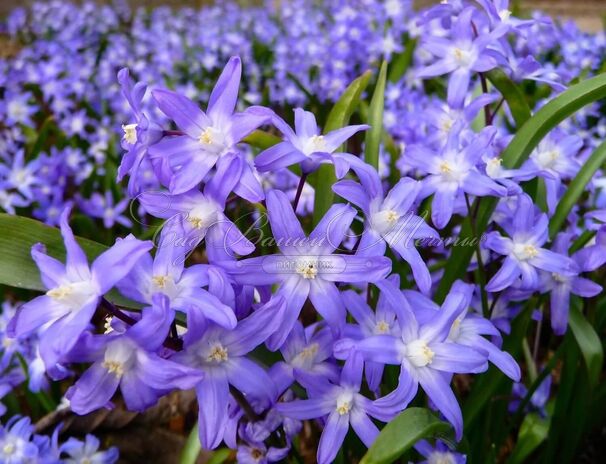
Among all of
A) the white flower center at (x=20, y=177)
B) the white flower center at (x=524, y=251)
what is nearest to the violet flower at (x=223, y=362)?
the white flower center at (x=524, y=251)

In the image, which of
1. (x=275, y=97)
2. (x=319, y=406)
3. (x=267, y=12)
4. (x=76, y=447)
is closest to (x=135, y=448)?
(x=76, y=447)

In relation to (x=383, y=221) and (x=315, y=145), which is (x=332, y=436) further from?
(x=315, y=145)

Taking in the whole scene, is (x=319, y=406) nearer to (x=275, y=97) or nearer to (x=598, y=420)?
(x=598, y=420)

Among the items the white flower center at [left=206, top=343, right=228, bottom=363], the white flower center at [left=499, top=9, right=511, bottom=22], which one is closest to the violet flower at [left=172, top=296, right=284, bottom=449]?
the white flower center at [left=206, top=343, right=228, bottom=363]

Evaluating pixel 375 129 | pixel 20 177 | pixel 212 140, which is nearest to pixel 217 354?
pixel 212 140

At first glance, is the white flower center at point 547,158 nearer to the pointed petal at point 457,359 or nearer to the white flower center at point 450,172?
the white flower center at point 450,172

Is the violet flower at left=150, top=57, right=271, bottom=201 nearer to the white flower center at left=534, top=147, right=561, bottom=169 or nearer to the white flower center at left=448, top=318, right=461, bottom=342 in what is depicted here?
the white flower center at left=448, top=318, right=461, bottom=342
